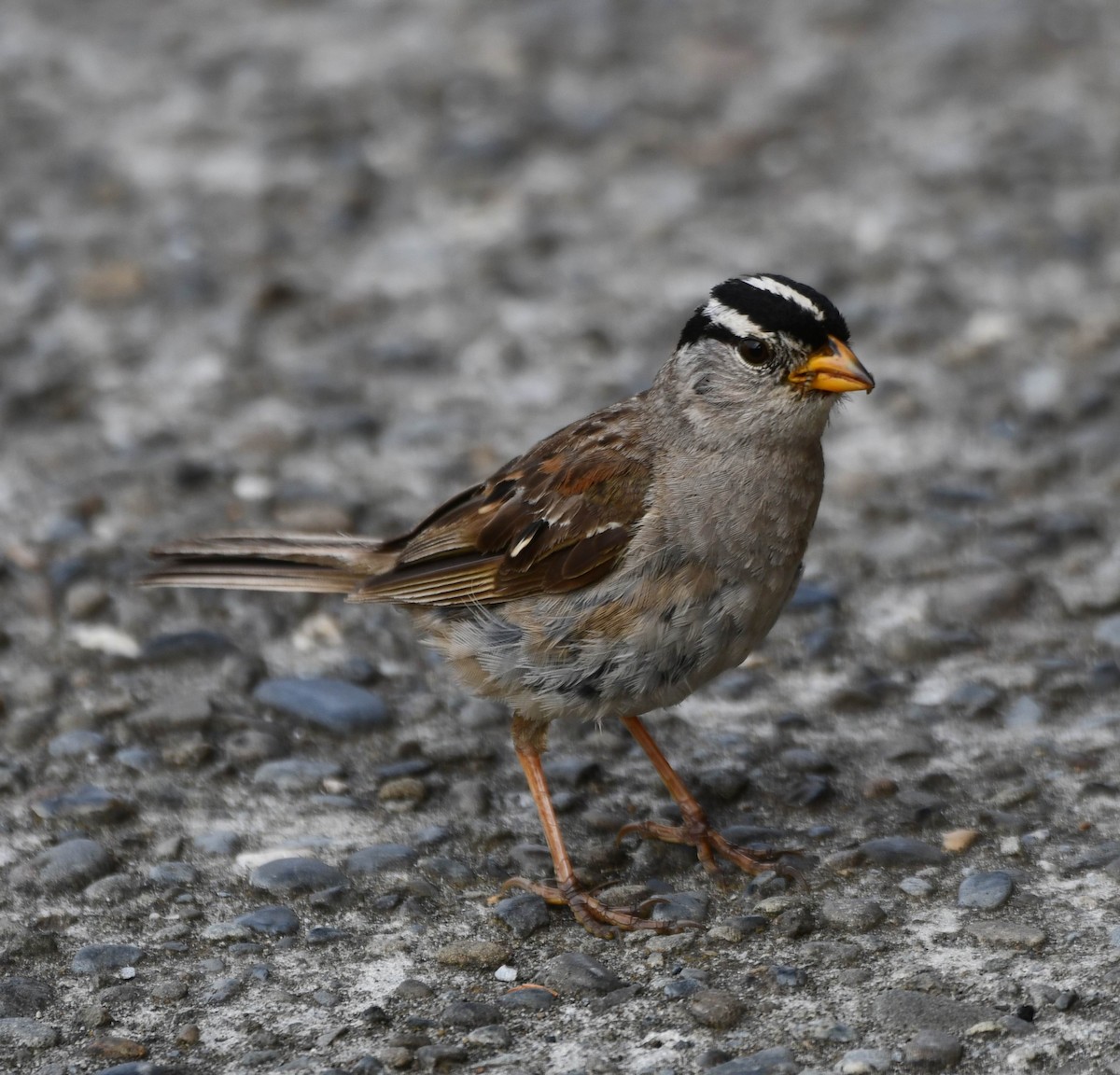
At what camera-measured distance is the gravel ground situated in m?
4.94

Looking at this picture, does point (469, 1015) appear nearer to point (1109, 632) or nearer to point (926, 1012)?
point (926, 1012)

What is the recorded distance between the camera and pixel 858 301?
375 inches

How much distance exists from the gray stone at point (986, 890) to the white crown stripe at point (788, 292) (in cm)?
186

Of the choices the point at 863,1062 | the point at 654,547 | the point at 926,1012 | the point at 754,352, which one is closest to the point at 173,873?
the point at 654,547

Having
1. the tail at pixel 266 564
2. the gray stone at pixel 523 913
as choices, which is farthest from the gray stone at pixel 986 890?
the tail at pixel 266 564

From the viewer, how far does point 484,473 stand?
821cm

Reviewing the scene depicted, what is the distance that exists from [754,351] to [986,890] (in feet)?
6.18

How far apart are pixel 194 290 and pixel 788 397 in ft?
17.3

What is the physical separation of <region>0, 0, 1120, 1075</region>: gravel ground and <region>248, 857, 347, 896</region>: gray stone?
15 mm

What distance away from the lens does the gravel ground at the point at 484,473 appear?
494 centimetres

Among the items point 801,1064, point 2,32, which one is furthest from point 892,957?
point 2,32

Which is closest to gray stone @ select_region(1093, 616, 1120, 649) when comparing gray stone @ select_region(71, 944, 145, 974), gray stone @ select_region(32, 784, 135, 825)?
gray stone @ select_region(32, 784, 135, 825)

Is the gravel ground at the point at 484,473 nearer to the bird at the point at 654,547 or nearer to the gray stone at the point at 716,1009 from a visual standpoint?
the gray stone at the point at 716,1009

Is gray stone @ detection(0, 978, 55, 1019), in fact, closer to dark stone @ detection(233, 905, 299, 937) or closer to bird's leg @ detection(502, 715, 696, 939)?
dark stone @ detection(233, 905, 299, 937)
